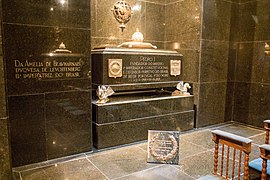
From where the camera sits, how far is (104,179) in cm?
232

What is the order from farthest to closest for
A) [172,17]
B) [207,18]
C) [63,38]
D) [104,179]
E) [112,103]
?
[172,17]
[207,18]
[112,103]
[63,38]
[104,179]

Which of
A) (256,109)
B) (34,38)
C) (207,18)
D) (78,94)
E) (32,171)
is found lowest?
(32,171)

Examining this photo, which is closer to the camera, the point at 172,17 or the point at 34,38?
the point at 34,38

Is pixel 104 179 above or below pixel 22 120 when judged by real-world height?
below

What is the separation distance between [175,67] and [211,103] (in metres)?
0.96

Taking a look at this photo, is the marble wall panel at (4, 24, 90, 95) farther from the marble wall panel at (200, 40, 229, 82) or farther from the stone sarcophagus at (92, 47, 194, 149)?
the marble wall panel at (200, 40, 229, 82)

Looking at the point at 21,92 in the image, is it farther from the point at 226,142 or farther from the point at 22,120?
the point at 226,142

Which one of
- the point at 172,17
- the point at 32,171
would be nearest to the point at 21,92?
the point at 32,171

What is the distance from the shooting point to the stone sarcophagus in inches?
124

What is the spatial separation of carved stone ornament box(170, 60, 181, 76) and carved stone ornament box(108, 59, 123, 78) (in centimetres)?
101

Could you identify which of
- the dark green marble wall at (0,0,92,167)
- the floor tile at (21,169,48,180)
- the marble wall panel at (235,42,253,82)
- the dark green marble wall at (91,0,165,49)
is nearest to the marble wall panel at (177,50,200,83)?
the dark green marble wall at (91,0,165,49)

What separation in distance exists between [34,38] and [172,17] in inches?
107

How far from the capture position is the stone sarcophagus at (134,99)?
3156 mm

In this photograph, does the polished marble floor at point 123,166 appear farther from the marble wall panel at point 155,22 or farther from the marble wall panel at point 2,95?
the marble wall panel at point 155,22
